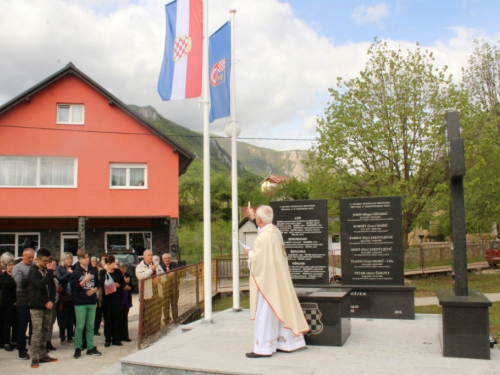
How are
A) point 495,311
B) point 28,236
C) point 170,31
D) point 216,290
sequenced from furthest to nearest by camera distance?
point 28,236, point 216,290, point 495,311, point 170,31

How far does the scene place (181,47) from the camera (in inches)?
383

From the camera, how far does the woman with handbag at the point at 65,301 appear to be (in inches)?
386

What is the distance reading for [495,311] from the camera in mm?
12938

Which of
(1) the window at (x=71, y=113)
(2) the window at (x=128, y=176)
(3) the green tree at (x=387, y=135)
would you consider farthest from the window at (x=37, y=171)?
(3) the green tree at (x=387, y=135)

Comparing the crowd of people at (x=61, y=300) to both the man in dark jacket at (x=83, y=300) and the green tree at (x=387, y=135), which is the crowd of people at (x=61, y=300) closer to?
the man in dark jacket at (x=83, y=300)

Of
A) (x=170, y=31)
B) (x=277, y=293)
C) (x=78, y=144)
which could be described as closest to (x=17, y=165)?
(x=78, y=144)

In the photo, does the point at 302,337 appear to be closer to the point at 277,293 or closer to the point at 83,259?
the point at 277,293

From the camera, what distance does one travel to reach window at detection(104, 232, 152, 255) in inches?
1000

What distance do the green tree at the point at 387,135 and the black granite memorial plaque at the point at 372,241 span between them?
1088 centimetres

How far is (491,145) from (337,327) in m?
19.0

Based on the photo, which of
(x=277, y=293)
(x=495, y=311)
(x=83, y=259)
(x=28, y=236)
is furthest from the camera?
(x=28, y=236)

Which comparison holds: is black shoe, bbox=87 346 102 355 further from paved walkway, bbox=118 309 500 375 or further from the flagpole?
the flagpole

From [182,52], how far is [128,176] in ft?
49.2

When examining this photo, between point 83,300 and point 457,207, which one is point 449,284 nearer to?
point 457,207
